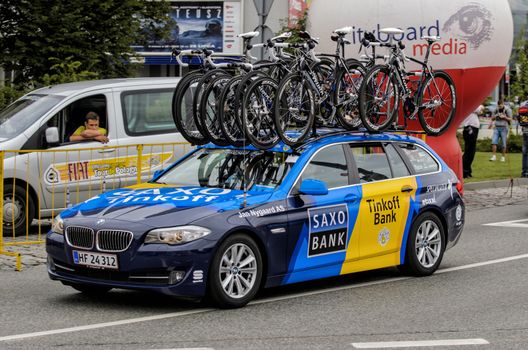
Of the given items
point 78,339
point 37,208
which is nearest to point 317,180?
point 78,339

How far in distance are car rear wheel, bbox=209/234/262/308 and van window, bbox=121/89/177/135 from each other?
665 centimetres

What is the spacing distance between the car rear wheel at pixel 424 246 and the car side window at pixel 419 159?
0.48m

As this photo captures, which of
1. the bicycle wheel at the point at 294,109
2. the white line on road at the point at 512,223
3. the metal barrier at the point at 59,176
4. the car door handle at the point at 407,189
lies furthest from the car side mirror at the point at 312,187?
the white line on road at the point at 512,223

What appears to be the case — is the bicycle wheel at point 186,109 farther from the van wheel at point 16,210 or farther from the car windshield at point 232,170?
the van wheel at point 16,210

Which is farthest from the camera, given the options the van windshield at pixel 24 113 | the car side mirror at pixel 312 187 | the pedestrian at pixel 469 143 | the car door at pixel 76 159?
the pedestrian at pixel 469 143

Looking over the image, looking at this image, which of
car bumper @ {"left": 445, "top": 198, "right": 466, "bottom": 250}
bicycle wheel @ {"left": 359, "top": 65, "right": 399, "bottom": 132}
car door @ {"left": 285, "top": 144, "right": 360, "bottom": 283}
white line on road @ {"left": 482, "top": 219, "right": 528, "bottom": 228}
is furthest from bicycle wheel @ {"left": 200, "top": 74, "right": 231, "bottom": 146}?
white line on road @ {"left": 482, "top": 219, "right": 528, "bottom": 228}

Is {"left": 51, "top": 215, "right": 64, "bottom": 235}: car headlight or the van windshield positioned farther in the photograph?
the van windshield

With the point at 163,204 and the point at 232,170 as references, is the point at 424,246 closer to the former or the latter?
the point at 232,170

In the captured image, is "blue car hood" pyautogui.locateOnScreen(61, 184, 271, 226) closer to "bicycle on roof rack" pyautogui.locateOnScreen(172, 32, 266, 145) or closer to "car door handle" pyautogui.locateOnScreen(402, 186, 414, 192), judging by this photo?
"bicycle on roof rack" pyautogui.locateOnScreen(172, 32, 266, 145)

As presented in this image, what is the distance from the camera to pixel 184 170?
1102 cm

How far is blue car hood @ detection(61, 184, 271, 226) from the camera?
9.41m

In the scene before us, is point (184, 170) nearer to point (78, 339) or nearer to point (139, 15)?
point (78, 339)

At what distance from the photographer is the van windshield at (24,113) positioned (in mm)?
15305

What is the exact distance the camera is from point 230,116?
1102cm
